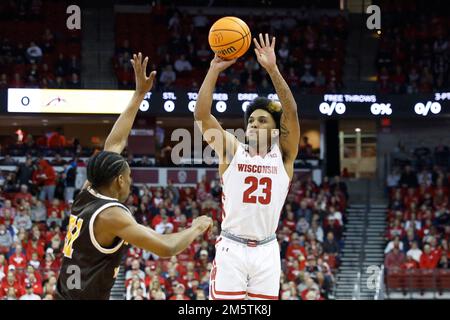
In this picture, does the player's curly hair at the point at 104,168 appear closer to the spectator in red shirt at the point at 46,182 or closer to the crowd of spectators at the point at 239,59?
the spectator in red shirt at the point at 46,182

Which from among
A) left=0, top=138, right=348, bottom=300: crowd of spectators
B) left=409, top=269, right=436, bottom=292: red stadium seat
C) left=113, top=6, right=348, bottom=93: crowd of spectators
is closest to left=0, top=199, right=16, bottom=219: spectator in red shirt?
left=0, top=138, right=348, bottom=300: crowd of spectators

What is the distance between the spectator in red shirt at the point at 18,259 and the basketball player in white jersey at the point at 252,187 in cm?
1164

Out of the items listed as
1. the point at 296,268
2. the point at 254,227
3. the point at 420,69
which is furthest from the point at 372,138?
the point at 254,227

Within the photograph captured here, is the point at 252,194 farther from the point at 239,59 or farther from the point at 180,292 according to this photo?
the point at 239,59

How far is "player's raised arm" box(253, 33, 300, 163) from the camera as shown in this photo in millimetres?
7324

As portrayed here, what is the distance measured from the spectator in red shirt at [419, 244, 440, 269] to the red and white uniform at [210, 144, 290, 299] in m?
12.8

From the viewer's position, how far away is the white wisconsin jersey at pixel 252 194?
7312 mm

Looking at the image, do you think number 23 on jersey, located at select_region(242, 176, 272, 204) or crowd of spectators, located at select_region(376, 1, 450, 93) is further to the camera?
crowd of spectators, located at select_region(376, 1, 450, 93)

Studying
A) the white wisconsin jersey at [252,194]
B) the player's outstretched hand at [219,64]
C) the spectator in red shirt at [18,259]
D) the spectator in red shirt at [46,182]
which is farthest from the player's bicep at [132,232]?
the spectator in red shirt at [46,182]

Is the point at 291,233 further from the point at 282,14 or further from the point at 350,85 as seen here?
the point at 282,14

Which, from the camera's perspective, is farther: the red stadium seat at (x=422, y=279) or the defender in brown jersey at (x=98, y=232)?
the red stadium seat at (x=422, y=279)

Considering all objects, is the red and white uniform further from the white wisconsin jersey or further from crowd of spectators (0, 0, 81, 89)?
crowd of spectators (0, 0, 81, 89)

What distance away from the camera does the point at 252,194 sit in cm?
732
